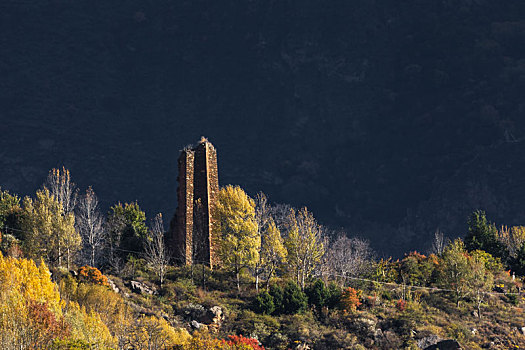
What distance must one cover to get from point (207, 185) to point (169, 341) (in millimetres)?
28500

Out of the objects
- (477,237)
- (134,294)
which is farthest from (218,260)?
(477,237)

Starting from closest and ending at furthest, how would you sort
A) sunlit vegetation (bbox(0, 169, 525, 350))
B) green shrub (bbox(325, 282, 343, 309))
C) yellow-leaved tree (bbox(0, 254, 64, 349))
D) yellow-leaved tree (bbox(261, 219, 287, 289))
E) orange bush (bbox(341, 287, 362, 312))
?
yellow-leaved tree (bbox(0, 254, 64, 349)), sunlit vegetation (bbox(0, 169, 525, 350)), orange bush (bbox(341, 287, 362, 312)), green shrub (bbox(325, 282, 343, 309)), yellow-leaved tree (bbox(261, 219, 287, 289))

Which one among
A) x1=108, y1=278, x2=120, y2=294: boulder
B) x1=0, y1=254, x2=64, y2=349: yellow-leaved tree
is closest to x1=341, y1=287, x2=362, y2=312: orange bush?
x1=108, y1=278, x2=120, y2=294: boulder

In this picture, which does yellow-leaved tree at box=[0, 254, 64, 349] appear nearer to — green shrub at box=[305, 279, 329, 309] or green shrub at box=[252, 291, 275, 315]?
green shrub at box=[252, 291, 275, 315]

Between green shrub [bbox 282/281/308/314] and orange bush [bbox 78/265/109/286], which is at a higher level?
orange bush [bbox 78/265/109/286]

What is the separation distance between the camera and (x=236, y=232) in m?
70.2

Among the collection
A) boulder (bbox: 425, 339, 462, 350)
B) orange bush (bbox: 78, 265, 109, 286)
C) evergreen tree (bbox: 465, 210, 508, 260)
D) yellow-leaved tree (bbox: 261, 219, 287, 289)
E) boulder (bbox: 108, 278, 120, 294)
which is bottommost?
boulder (bbox: 425, 339, 462, 350)

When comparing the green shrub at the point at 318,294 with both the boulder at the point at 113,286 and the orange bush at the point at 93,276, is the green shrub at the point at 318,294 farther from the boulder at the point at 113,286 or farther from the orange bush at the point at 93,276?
the orange bush at the point at 93,276

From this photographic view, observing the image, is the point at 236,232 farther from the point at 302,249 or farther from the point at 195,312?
the point at 195,312

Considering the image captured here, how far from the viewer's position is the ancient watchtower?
70500 millimetres

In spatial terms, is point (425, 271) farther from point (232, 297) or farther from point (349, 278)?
point (232, 297)

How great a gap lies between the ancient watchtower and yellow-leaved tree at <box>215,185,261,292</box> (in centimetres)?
107

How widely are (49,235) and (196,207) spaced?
15206 mm

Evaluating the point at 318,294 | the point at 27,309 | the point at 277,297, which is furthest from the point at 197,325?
the point at 27,309
